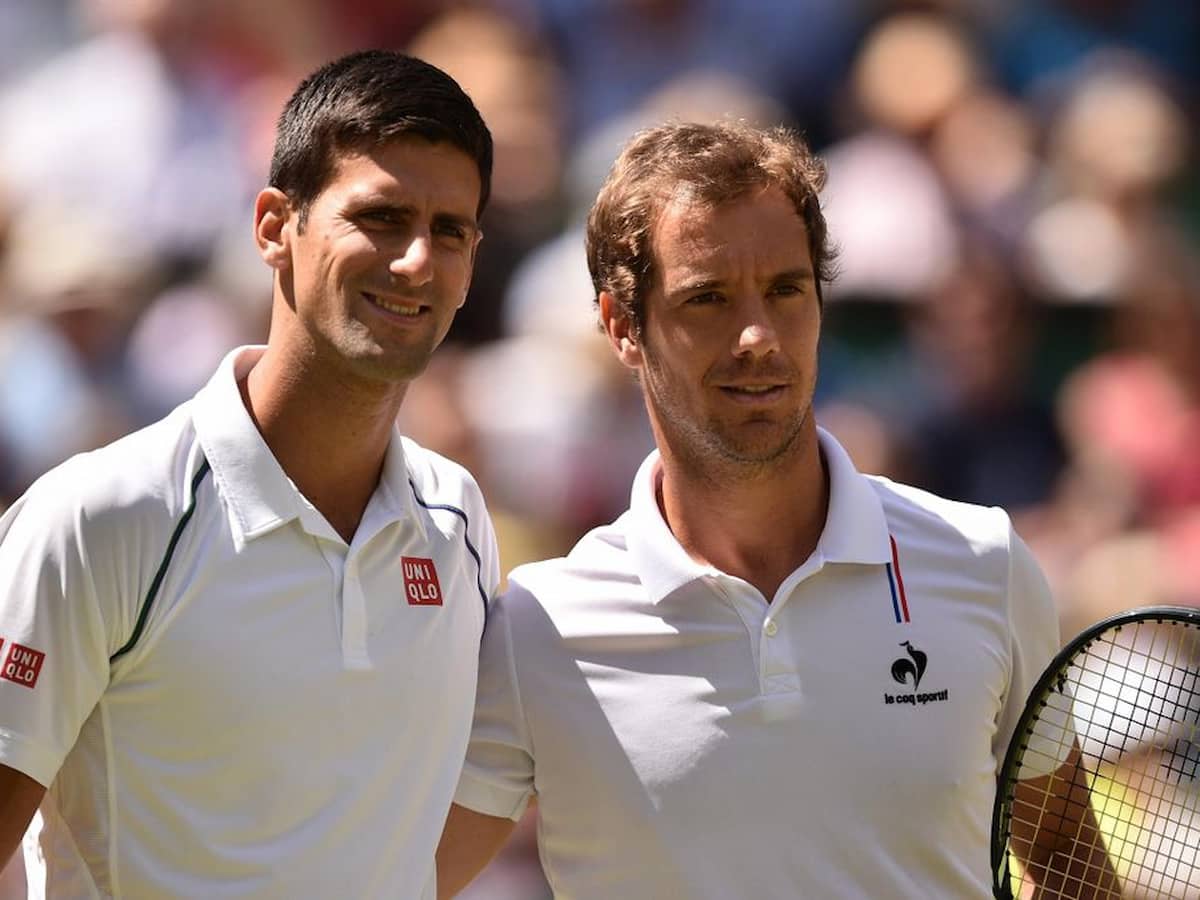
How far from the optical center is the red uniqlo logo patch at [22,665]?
117 inches

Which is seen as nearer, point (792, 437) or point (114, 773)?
point (114, 773)

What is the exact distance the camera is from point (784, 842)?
11.1 ft

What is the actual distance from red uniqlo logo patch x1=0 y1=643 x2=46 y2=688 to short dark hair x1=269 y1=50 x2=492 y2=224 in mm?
861

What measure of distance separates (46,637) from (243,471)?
41 cm

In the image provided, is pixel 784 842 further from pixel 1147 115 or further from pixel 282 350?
pixel 1147 115

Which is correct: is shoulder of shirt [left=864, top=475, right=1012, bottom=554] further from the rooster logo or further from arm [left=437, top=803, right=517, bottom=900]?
arm [left=437, top=803, right=517, bottom=900]

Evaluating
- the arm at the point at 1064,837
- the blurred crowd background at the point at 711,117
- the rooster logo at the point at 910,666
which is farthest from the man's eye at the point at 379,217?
the blurred crowd background at the point at 711,117

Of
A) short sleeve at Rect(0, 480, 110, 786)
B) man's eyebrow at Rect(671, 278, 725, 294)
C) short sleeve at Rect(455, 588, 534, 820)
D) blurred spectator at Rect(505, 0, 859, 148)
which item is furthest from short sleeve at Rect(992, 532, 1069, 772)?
blurred spectator at Rect(505, 0, 859, 148)

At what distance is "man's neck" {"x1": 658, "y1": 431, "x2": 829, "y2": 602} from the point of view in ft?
11.8

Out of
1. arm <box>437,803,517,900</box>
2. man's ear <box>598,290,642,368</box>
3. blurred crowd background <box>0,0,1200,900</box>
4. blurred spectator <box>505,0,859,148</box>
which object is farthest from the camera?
blurred spectator <box>505,0,859,148</box>

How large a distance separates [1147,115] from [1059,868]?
15.5 feet

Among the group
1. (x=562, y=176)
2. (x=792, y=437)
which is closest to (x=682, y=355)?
(x=792, y=437)

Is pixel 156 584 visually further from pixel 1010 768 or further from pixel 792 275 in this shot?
pixel 1010 768

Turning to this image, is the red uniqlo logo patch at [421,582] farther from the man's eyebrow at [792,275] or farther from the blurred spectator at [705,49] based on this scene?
the blurred spectator at [705,49]
